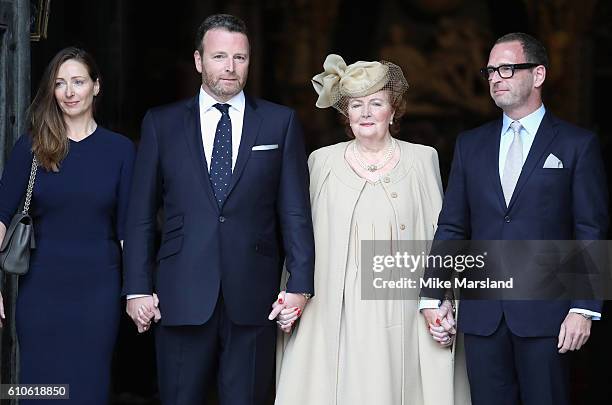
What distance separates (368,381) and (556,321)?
0.77m

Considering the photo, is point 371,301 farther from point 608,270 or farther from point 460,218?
point 608,270

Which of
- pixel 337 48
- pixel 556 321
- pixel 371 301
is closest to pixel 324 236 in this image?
pixel 371 301

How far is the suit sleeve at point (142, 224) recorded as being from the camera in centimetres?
480

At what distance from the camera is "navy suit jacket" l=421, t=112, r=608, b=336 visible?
4652 mm

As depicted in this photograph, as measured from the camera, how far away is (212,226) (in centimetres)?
480

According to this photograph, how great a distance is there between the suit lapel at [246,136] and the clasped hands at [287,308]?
459 millimetres

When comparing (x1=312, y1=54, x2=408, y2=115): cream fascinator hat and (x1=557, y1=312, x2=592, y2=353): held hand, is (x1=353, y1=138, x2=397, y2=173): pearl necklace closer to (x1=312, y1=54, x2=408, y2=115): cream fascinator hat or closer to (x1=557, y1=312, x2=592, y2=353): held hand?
(x1=312, y1=54, x2=408, y2=115): cream fascinator hat

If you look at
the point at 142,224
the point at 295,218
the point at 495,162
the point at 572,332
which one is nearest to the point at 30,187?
the point at 142,224

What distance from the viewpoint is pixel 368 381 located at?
16.0 ft

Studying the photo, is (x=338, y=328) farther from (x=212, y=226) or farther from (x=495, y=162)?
(x=495, y=162)

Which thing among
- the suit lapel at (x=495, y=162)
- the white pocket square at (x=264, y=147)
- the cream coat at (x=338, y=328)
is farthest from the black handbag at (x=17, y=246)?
the suit lapel at (x=495, y=162)

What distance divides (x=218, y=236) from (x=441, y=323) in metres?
0.94

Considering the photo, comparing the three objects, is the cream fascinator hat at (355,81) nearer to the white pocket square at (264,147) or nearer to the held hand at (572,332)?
the white pocket square at (264,147)

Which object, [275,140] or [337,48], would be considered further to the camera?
[337,48]
